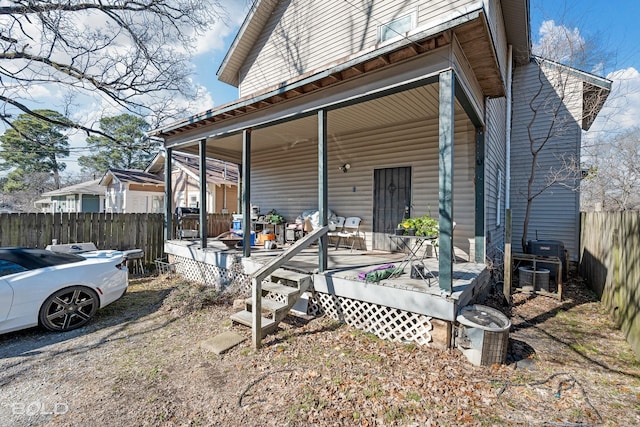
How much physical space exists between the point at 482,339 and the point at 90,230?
28.6ft

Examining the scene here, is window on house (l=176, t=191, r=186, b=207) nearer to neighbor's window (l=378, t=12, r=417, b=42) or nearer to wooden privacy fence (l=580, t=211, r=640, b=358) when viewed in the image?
neighbor's window (l=378, t=12, r=417, b=42)

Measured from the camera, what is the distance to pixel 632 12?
8039 millimetres

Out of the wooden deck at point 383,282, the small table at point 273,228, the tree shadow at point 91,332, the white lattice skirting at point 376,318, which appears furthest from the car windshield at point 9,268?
the small table at point 273,228

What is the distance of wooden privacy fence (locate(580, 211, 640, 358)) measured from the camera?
3740 mm

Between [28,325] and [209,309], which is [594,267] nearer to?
[209,309]

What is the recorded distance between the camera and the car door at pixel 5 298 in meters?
3.56

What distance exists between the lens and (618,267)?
4.54 m

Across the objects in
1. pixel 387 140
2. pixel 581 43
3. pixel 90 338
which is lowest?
pixel 90 338

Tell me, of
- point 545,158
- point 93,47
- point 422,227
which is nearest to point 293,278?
point 422,227

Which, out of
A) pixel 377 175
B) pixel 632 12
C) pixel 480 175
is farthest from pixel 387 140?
pixel 632 12

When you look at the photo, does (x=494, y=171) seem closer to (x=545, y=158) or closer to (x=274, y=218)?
(x=545, y=158)

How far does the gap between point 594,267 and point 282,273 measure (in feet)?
22.1

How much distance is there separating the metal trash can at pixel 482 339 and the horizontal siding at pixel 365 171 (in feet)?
9.24

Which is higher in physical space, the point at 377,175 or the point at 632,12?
the point at 632,12
